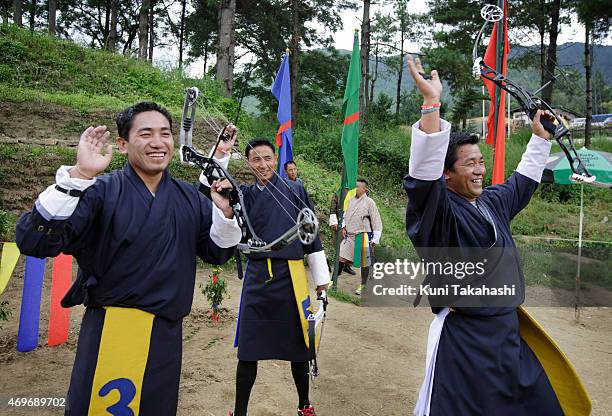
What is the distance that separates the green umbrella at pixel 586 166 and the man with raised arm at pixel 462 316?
20.4 feet

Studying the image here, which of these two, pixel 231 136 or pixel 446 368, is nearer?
pixel 446 368

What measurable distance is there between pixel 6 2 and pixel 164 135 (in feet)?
95.5

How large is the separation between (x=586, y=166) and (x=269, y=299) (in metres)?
6.73

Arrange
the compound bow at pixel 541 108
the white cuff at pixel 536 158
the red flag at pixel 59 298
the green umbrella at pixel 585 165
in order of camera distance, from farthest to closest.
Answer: the green umbrella at pixel 585 165, the red flag at pixel 59 298, the white cuff at pixel 536 158, the compound bow at pixel 541 108

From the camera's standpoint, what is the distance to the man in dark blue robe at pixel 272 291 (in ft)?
10.9

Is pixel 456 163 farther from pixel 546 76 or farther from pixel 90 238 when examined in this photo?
pixel 546 76

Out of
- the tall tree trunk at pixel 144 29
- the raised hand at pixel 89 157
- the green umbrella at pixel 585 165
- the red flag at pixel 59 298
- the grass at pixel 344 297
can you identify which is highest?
the tall tree trunk at pixel 144 29

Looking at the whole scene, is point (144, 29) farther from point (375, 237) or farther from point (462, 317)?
point (462, 317)

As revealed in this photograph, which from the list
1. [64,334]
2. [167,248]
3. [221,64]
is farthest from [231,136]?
[221,64]

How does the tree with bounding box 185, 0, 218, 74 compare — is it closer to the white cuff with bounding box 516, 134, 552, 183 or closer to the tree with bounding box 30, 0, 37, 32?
the tree with bounding box 30, 0, 37, 32

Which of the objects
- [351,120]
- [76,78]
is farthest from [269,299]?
[76,78]

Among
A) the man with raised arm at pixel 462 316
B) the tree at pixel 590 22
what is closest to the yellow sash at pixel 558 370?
the man with raised arm at pixel 462 316

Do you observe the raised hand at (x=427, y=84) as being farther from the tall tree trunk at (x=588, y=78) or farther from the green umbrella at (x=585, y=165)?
the tall tree trunk at (x=588, y=78)

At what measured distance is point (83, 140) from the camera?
182cm
